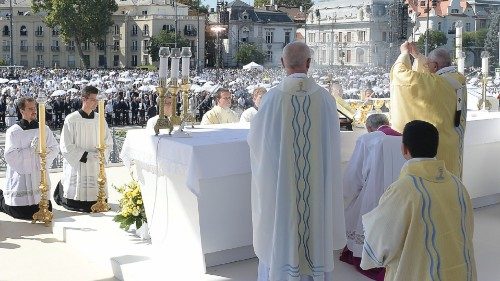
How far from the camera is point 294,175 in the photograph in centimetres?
336

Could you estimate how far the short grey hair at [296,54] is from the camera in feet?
10.8

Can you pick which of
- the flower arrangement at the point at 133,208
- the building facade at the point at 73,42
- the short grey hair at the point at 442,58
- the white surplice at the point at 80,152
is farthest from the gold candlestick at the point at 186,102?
the building facade at the point at 73,42

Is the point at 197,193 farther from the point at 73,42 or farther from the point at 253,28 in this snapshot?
the point at 73,42

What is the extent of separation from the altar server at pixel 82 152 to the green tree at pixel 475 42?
6862mm

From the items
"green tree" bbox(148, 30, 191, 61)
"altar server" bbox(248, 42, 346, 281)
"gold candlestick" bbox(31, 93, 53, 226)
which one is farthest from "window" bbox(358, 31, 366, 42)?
"green tree" bbox(148, 30, 191, 61)

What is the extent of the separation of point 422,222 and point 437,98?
196 centimetres

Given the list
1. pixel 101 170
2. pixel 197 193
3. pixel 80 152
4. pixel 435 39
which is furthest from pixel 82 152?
pixel 435 39

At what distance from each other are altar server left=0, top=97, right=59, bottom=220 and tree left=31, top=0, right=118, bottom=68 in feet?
168

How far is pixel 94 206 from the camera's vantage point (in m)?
5.86

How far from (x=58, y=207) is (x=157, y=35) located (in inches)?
1934

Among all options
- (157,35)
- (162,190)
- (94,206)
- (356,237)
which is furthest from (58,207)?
(157,35)

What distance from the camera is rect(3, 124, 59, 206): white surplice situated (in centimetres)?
586

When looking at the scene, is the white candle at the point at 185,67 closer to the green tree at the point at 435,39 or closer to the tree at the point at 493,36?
the green tree at the point at 435,39

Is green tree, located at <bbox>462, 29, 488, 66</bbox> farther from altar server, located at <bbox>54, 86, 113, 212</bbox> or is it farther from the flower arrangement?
the flower arrangement
